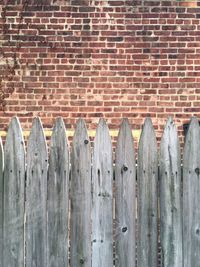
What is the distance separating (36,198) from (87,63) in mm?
3261

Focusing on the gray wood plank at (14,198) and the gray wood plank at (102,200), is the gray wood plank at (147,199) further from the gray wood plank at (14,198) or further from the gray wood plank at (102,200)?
the gray wood plank at (14,198)

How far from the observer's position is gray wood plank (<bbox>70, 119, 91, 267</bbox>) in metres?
3.47

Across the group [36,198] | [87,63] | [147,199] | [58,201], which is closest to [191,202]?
[147,199]

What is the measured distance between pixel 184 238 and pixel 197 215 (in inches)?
7.1

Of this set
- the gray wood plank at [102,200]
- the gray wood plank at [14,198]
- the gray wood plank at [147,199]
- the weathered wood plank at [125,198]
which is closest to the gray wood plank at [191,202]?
the gray wood plank at [147,199]

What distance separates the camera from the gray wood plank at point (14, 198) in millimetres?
3469

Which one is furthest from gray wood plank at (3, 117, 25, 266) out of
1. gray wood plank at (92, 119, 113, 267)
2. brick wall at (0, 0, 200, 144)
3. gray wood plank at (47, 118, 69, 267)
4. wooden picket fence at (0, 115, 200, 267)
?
brick wall at (0, 0, 200, 144)

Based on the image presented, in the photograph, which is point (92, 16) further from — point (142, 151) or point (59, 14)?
point (142, 151)

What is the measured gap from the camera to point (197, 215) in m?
3.50

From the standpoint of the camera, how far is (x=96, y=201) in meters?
3.47

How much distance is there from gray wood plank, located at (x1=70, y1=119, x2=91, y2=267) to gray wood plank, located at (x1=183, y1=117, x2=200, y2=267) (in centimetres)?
66

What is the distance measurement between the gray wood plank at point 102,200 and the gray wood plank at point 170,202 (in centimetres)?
36

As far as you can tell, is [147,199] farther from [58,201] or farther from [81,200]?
[58,201]

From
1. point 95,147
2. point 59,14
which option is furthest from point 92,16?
point 95,147
